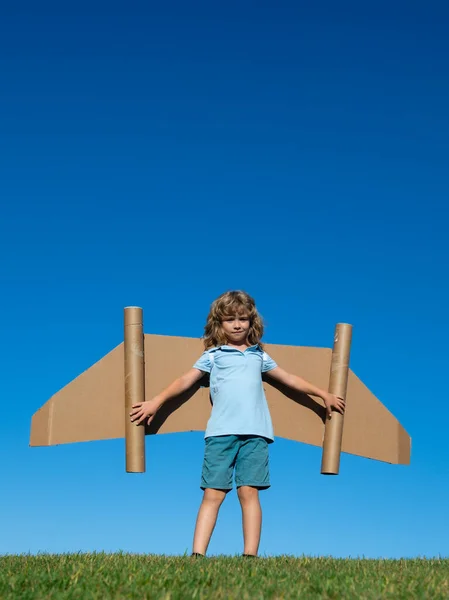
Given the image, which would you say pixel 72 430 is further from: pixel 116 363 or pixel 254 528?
pixel 254 528

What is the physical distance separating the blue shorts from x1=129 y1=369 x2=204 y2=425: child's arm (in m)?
0.59

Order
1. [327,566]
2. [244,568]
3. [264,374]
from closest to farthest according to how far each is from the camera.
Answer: [244,568] → [327,566] → [264,374]

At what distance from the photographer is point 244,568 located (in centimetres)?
462

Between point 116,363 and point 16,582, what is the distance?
2.61 m

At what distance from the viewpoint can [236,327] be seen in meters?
6.13

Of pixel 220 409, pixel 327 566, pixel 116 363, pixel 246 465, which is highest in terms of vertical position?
pixel 116 363

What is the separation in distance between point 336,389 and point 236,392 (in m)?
1.36

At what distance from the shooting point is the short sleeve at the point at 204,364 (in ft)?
20.3

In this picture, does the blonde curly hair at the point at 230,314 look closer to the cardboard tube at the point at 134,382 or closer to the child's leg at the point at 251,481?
the cardboard tube at the point at 134,382

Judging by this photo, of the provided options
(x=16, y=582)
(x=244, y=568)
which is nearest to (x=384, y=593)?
(x=244, y=568)

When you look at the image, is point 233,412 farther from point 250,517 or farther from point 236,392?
point 250,517

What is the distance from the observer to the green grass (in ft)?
11.9

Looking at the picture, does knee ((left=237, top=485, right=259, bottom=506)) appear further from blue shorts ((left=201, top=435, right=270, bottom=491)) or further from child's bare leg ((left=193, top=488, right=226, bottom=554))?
child's bare leg ((left=193, top=488, right=226, bottom=554))

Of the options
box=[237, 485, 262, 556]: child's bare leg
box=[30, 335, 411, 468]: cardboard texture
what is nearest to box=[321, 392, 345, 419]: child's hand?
box=[30, 335, 411, 468]: cardboard texture
